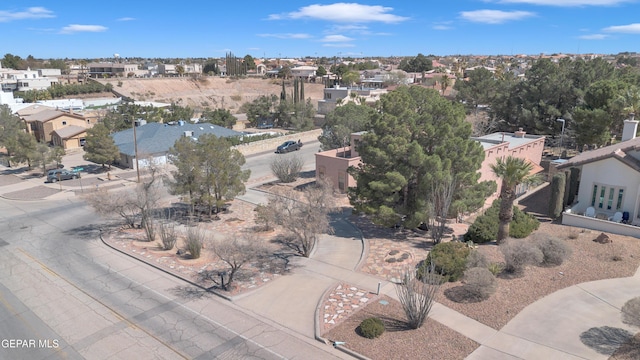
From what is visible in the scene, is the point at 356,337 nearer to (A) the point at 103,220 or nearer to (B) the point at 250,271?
(B) the point at 250,271

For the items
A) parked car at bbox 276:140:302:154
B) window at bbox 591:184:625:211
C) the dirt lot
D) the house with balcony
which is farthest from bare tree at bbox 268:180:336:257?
the dirt lot

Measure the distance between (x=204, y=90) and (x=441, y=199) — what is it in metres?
101

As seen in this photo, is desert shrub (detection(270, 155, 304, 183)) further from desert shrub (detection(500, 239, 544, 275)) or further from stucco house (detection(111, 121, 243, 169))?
desert shrub (detection(500, 239, 544, 275))

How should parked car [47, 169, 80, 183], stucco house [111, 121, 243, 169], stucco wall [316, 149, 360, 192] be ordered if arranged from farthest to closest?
stucco house [111, 121, 243, 169] → parked car [47, 169, 80, 183] → stucco wall [316, 149, 360, 192]

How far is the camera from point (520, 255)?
719 inches

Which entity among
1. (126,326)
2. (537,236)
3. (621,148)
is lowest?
(126,326)

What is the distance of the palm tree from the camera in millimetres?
20516

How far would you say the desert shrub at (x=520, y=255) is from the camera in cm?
1825

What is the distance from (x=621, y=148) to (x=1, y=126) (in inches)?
2359

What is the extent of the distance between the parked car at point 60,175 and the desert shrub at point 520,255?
37580mm

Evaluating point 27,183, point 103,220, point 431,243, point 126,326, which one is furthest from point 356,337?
point 27,183

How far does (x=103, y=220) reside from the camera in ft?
93.5

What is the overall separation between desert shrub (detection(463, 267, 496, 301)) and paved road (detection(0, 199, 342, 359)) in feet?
20.6

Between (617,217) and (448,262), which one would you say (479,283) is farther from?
(617,217)
